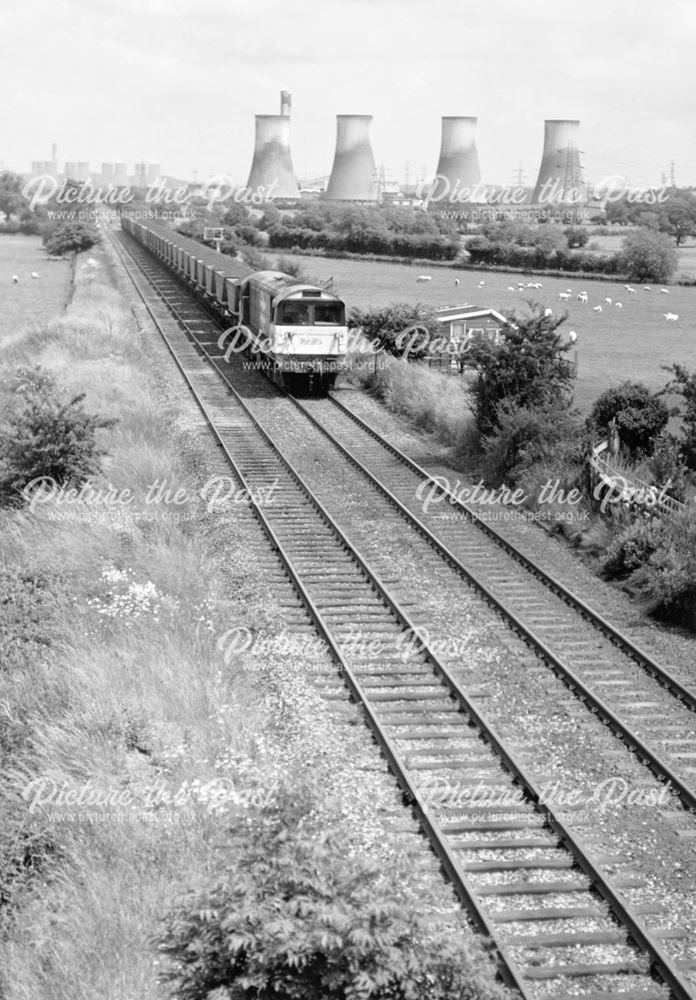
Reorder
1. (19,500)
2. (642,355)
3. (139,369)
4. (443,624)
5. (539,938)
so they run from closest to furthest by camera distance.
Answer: (539,938) < (443,624) < (19,500) < (139,369) < (642,355)

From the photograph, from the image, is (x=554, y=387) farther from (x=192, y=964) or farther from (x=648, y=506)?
(x=192, y=964)

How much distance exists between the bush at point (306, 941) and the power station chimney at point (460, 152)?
115m

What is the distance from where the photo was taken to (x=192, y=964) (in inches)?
236

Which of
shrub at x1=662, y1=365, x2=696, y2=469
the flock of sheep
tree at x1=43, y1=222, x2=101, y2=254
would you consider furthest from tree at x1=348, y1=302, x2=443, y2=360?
tree at x1=43, y1=222, x2=101, y2=254

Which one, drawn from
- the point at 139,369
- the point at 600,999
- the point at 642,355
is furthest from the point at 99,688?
the point at 642,355

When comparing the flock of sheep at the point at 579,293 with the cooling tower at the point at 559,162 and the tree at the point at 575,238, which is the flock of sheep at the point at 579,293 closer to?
the tree at the point at 575,238

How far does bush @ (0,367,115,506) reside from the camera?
1772 centimetres

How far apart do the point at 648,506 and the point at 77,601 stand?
812cm

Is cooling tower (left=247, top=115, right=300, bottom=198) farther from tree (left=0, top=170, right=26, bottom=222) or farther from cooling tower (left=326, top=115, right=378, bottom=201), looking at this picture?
tree (left=0, top=170, right=26, bottom=222)

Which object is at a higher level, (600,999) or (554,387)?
(554,387)

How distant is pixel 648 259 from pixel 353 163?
165 feet

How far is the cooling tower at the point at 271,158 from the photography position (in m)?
126

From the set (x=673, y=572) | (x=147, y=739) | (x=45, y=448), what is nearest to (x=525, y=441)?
(x=673, y=572)

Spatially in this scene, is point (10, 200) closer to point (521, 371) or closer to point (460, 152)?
point (460, 152)
